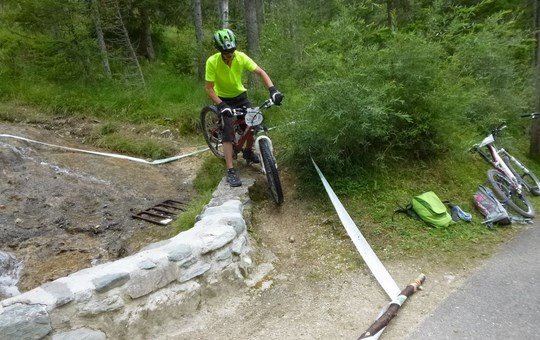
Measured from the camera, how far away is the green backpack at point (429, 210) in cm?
470

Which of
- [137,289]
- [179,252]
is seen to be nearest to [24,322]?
[137,289]

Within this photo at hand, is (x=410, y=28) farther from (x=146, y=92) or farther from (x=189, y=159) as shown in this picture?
(x=146, y=92)

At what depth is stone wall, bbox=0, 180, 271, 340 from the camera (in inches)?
110

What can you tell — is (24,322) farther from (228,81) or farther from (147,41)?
(147,41)

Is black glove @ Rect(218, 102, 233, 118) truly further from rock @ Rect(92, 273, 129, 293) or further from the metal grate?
rock @ Rect(92, 273, 129, 293)


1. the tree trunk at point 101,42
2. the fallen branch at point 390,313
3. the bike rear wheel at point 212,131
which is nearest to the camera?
the fallen branch at point 390,313

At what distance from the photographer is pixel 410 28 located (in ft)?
27.1

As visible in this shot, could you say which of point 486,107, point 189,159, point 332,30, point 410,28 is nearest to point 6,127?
point 189,159

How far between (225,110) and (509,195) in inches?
150

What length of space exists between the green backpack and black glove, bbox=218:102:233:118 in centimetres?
220

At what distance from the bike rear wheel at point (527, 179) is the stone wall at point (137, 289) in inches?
170

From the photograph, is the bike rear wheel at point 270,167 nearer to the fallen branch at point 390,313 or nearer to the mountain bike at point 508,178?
the fallen branch at point 390,313

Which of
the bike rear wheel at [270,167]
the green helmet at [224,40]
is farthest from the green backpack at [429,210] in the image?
the green helmet at [224,40]

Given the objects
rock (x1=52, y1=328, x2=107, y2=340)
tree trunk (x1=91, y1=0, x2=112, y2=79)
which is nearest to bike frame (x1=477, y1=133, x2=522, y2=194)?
rock (x1=52, y1=328, x2=107, y2=340)
